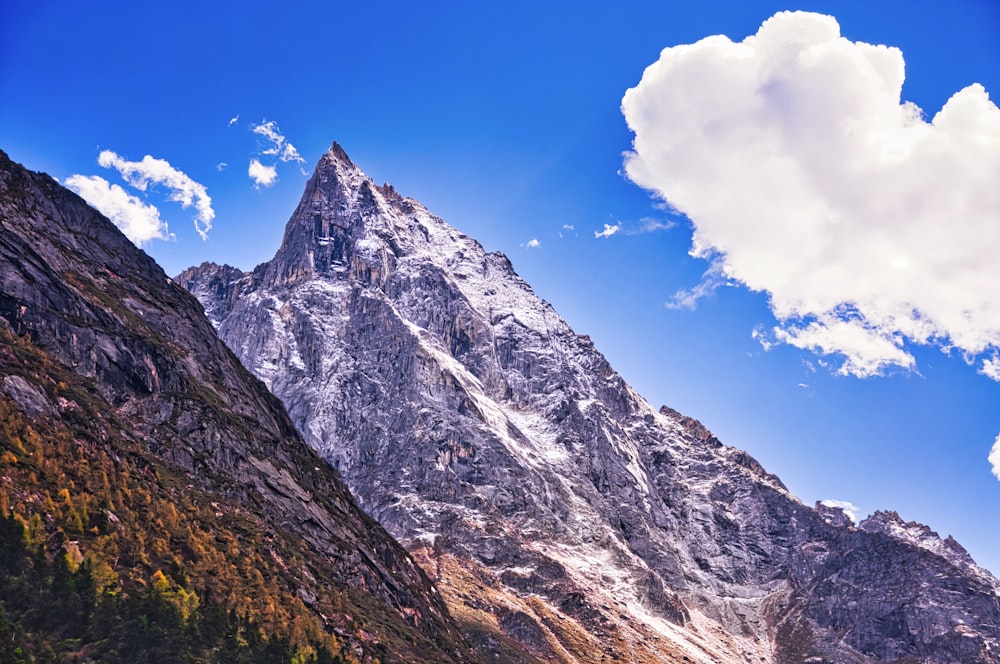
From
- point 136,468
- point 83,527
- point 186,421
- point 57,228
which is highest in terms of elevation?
point 57,228

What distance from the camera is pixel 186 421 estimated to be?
14762cm

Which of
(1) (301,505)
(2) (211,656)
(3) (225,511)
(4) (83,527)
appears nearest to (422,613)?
(1) (301,505)

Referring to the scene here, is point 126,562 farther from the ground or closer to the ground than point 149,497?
closer to the ground

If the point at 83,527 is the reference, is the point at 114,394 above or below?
above

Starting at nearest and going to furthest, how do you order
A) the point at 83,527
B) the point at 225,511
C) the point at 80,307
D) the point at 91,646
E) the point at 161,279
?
the point at 91,646, the point at 83,527, the point at 225,511, the point at 80,307, the point at 161,279

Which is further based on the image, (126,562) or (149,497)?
(149,497)

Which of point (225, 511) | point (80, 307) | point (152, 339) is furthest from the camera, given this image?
point (152, 339)

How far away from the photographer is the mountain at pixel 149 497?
9750 cm

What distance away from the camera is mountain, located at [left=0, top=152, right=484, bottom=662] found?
320 feet

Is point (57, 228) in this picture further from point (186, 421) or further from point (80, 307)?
point (186, 421)

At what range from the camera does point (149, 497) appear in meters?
119

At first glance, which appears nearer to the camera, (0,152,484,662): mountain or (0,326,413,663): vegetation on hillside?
(0,326,413,663): vegetation on hillside

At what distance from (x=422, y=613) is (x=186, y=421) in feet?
196

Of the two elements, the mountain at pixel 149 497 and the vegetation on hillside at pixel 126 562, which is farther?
the mountain at pixel 149 497
